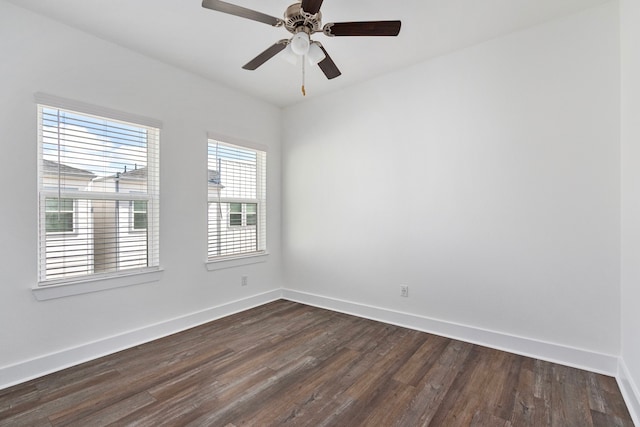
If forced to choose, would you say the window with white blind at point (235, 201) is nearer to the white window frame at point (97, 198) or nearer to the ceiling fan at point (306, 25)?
the white window frame at point (97, 198)

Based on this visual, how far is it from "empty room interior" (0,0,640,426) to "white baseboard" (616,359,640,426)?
0.02m

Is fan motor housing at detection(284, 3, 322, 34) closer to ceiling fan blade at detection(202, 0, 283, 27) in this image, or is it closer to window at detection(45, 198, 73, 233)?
ceiling fan blade at detection(202, 0, 283, 27)

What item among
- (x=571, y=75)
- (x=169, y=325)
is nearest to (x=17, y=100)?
(x=169, y=325)

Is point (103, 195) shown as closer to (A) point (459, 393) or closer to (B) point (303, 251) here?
(B) point (303, 251)

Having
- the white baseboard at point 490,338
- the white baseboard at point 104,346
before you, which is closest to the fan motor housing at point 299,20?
the white baseboard at point 490,338

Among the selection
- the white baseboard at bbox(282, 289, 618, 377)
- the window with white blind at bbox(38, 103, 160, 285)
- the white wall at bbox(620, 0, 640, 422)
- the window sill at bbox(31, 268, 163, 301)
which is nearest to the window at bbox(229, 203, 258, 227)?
the window with white blind at bbox(38, 103, 160, 285)

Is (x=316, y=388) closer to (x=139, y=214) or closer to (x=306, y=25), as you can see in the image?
(x=139, y=214)

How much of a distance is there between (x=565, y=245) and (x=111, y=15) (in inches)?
157

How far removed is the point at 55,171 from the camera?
240 cm

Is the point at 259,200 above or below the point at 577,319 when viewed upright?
above

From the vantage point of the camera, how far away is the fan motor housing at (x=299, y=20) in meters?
1.87

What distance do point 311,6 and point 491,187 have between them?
2100 mm

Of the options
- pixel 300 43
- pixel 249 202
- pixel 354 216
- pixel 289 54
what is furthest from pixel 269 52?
pixel 249 202

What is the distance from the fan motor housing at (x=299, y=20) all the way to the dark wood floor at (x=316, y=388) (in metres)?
2.46
